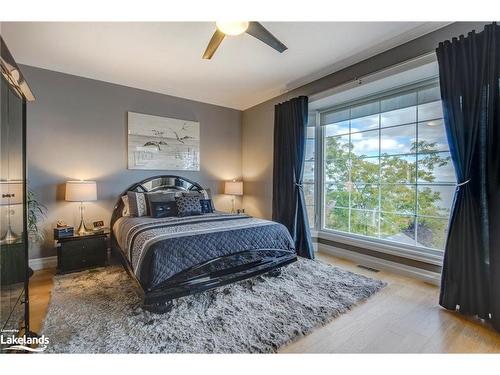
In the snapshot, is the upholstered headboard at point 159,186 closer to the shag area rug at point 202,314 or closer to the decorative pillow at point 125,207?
the decorative pillow at point 125,207

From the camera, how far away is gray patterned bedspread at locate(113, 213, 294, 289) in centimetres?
206

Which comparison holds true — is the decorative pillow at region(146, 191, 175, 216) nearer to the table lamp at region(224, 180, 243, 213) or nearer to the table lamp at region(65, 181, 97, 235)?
the table lamp at region(65, 181, 97, 235)

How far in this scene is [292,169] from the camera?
3840 millimetres

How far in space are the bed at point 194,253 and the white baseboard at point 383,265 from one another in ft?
3.75

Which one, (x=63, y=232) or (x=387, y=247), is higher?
(x=63, y=232)

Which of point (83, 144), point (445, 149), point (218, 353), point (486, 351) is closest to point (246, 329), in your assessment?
point (218, 353)

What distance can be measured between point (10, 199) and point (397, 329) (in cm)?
287

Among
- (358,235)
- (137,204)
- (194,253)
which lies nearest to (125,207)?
(137,204)

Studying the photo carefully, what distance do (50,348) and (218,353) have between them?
1.12 meters

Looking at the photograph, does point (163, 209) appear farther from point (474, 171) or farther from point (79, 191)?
point (474, 171)

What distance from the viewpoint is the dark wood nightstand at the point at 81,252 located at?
9.86 ft

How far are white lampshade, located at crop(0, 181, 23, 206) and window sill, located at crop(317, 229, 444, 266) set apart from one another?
3635mm

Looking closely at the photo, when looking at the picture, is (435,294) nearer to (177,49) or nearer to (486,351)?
(486,351)

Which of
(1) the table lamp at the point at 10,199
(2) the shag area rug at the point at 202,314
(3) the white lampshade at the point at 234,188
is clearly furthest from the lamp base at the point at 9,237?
(3) the white lampshade at the point at 234,188
